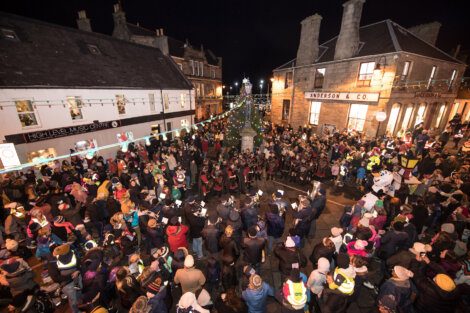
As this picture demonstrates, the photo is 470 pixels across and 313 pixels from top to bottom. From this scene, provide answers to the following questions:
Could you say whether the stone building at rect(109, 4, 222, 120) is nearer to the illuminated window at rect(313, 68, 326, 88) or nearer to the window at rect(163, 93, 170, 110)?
the window at rect(163, 93, 170, 110)

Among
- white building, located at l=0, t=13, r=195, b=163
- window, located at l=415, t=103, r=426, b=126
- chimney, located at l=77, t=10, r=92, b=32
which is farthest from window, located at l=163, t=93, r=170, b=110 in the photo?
window, located at l=415, t=103, r=426, b=126

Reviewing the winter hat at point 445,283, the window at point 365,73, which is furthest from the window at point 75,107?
the window at point 365,73

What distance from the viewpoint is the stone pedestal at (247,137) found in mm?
14079

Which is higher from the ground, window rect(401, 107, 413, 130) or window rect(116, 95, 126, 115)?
window rect(116, 95, 126, 115)

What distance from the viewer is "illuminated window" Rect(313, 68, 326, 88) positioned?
19.0m

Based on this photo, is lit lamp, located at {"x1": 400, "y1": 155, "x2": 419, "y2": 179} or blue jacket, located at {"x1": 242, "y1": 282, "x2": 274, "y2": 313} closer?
blue jacket, located at {"x1": 242, "y1": 282, "x2": 274, "y2": 313}

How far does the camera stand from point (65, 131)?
514 inches

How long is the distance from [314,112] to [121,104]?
17881 millimetres

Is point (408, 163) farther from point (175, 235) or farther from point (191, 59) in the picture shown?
point (191, 59)

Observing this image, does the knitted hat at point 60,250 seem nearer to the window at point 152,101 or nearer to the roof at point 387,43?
the window at point 152,101

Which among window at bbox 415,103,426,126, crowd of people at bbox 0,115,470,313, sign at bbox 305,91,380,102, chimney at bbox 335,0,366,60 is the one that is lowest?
crowd of people at bbox 0,115,470,313

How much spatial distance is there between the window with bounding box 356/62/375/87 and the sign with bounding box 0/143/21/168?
22.5m

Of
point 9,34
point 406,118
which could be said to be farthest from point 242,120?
point 9,34

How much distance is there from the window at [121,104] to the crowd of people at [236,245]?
25.1 feet
